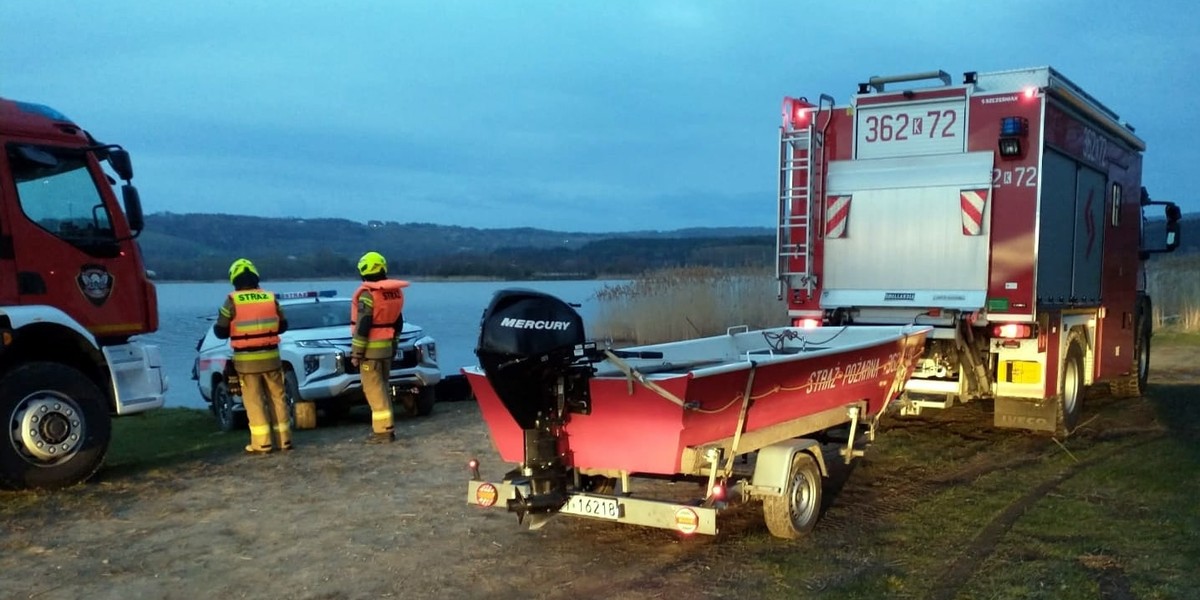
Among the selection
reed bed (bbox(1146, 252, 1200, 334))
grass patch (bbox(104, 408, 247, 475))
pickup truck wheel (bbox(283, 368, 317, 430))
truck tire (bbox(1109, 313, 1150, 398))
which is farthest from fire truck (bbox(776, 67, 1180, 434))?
reed bed (bbox(1146, 252, 1200, 334))

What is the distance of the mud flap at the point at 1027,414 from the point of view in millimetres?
8586

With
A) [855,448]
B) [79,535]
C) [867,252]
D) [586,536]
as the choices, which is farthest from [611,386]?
[867,252]

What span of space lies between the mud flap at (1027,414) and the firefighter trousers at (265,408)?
22.1ft

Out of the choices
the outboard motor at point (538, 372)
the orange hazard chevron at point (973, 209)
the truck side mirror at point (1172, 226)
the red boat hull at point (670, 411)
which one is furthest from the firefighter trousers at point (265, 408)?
the truck side mirror at point (1172, 226)

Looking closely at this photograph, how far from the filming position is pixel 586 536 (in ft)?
19.5

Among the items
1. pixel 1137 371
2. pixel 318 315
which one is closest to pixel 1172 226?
pixel 1137 371

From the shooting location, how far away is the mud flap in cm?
859

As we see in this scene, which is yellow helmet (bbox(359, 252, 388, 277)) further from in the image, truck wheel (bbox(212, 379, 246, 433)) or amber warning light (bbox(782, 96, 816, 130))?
amber warning light (bbox(782, 96, 816, 130))

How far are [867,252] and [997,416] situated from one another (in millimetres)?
1935

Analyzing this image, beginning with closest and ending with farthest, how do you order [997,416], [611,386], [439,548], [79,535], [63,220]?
[611,386]
[439,548]
[79,535]
[63,220]
[997,416]

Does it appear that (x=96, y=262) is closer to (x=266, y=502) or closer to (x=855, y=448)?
(x=266, y=502)

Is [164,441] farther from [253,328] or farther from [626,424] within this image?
[626,424]

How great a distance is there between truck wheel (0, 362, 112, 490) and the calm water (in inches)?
213

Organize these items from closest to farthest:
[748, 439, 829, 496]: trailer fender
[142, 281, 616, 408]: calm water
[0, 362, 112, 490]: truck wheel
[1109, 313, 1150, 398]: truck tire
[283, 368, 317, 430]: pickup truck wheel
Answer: [748, 439, 829, 496]: trailer fender, [0, 362, 112, 490]: truck wheel, [283, 368, 317, 430]: pickup truck wheel, [1109, 313, 1150, 398]: truck tire, [142, 281, 616, 408]: calm water
